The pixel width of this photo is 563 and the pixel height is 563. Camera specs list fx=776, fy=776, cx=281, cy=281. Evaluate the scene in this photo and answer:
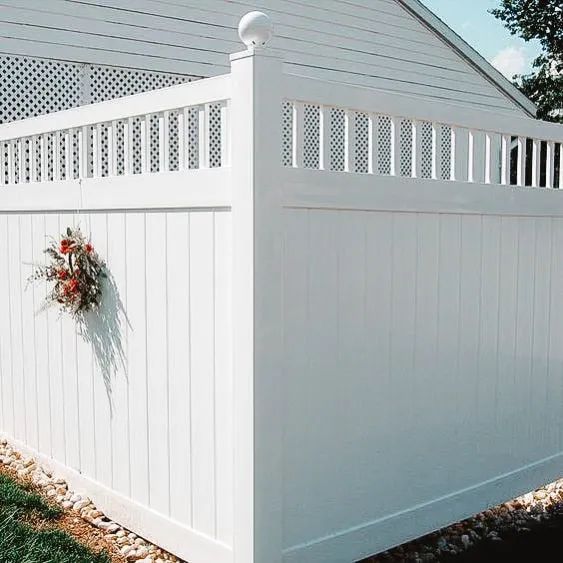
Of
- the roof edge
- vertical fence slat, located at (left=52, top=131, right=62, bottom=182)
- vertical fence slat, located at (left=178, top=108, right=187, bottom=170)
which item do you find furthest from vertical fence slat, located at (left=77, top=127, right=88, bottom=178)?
the roof edge

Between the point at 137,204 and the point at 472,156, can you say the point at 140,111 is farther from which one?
the point at 472,156

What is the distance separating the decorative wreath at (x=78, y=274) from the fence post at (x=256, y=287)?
117cm

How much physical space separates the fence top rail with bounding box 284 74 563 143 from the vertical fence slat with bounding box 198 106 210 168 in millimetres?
369

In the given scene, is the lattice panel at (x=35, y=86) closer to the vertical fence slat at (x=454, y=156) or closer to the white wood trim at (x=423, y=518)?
the vertical fence slat at (x=454, y=156)

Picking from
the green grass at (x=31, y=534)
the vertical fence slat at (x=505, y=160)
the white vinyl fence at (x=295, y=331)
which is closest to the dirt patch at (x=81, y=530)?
the green grass at (x=31, y=534)

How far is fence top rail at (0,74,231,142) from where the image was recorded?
10.0 ft

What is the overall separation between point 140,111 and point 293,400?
4.93 ft

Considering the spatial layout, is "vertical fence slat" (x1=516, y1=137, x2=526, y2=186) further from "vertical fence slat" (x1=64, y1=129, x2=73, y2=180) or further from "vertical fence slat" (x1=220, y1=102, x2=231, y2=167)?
"vertical fence slat" (x1=64, y1=129, x2=73, y2=180)

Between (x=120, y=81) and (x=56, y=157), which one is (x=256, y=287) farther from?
(x=120, y=81)

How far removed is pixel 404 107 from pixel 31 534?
2529 mm

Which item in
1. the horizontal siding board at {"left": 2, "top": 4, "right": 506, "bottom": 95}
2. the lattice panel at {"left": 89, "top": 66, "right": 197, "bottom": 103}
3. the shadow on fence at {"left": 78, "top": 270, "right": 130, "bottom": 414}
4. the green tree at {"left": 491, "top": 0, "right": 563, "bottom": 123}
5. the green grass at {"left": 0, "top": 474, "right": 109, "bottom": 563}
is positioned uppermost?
the green tree at {"left": 491, "top": 0, "right": 563, "bottom": 123}

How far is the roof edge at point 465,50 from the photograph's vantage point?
8953 millimetres

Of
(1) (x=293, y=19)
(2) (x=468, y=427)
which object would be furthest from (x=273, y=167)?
(1) (x=293, y=19)

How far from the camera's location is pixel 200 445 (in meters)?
3.21
